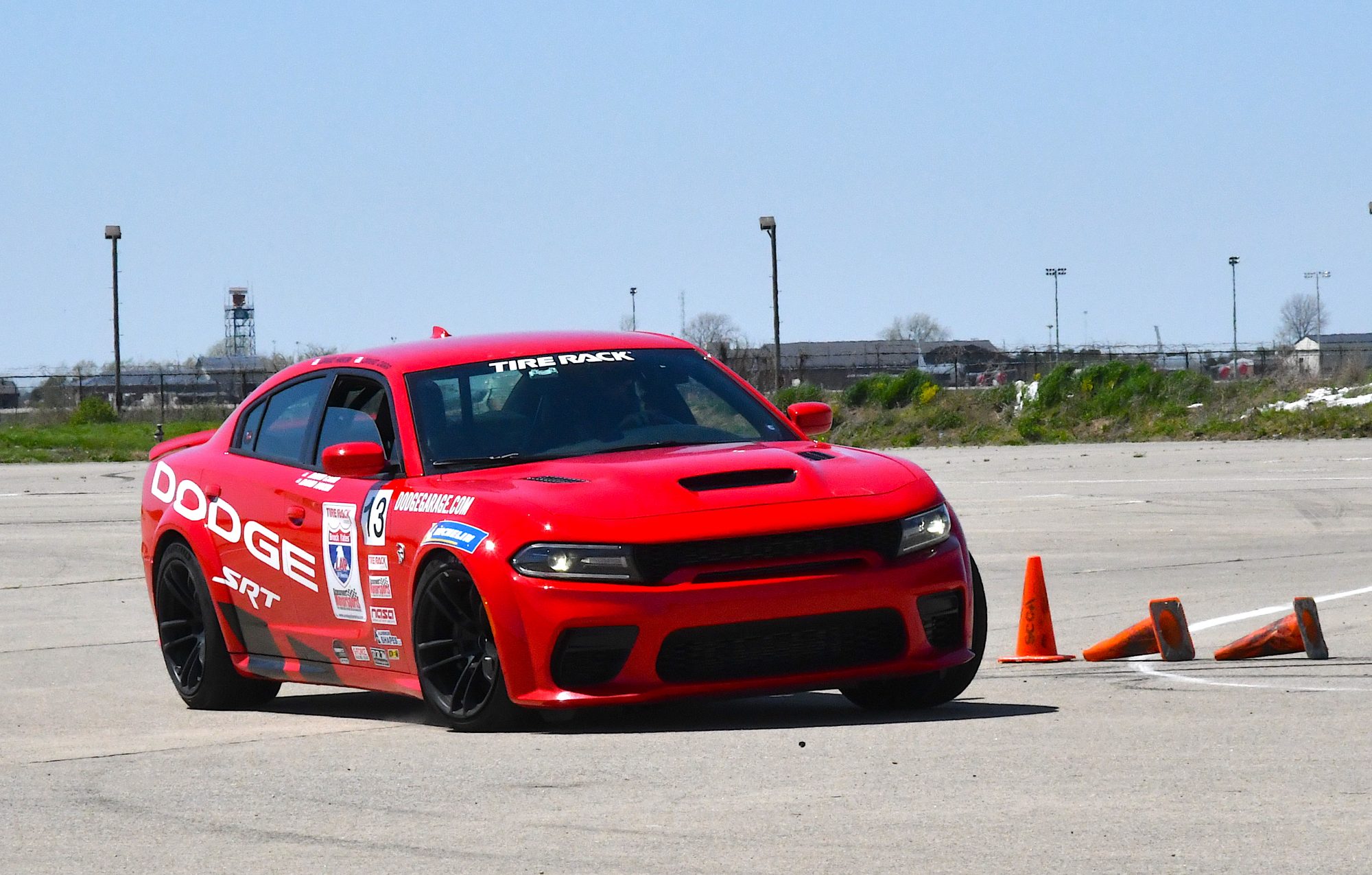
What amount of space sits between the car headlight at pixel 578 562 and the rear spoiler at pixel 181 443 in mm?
3234

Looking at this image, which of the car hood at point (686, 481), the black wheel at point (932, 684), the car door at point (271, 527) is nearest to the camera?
the car hood at point (686, 481)

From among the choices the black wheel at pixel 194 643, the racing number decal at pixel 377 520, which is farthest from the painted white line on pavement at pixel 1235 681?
the black wheel at pixel 194 643

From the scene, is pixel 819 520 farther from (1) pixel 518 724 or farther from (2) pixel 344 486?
(2) pixel 344 486

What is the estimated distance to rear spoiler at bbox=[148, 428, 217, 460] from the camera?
9445mm

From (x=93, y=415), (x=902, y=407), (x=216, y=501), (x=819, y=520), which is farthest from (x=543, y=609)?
(x=93, y=415)

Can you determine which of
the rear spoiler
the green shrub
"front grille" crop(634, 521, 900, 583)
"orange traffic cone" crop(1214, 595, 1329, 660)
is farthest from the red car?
the green shrub

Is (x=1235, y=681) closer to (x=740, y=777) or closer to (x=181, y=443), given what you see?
(x=740, y=777)

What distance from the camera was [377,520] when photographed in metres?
7.47

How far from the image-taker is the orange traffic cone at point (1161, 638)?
902 cm

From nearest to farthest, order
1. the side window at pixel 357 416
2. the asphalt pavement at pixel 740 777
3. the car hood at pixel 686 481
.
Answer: the asphalt pavement at pixel 740 777 < the car hood at pixel 686 481 < the side window at pixel 357 416

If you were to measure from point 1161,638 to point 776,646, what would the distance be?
117 inches

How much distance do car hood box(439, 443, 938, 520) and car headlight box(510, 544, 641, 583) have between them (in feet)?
0.39

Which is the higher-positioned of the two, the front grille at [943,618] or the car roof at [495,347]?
the car roof at [495,347]

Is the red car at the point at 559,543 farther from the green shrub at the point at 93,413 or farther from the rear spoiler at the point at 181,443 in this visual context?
the green shrub at the point at 93,413
